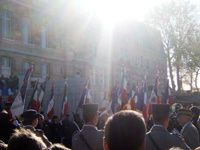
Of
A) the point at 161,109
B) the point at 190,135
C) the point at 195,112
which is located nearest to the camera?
the point at 161,109

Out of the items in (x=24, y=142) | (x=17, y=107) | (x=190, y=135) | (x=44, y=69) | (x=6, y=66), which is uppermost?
(x=44, y=69)

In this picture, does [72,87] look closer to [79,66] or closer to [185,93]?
[79,66]

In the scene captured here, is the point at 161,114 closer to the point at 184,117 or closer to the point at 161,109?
the point at 161,109

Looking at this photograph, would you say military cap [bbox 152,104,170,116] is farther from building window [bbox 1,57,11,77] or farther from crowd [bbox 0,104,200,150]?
building window [bbox 1,57,11,77]

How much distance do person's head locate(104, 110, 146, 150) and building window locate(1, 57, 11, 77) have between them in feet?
95.7

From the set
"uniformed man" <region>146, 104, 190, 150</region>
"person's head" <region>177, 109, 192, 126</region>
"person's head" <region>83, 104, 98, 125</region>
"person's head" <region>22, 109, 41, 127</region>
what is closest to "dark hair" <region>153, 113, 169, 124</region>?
"uniformed man" <region>146, 104, 190, 150</region>

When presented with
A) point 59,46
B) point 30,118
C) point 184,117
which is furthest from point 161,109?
point 59,46

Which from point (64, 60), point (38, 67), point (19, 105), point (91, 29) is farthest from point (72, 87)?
point (91, 29)

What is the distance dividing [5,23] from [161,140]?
2880 cm

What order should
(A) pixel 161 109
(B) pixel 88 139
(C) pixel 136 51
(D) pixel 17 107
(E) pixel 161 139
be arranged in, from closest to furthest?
(E) pixel 161 139
(A) pixel 161 109
(B) pixel 88 139
(D) pixel 17 107
(C) pixel 136 51

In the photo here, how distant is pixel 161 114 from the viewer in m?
5.52

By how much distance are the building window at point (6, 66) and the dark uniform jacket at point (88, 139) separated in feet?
85.7

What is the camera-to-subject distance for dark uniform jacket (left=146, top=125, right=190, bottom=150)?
211 inches

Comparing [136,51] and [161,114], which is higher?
[136,51]
